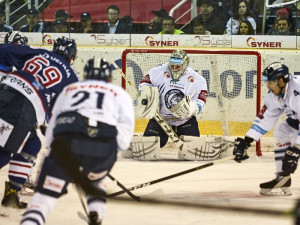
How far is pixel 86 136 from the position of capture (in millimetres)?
3721

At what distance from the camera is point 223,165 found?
6.98 meters

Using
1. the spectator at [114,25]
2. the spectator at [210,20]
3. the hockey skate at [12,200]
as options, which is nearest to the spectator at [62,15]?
the spectator at [114,25]

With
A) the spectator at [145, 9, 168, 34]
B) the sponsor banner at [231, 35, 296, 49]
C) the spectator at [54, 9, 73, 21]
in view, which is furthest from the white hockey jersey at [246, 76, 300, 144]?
the spectator at [54, 9, 73, 21]

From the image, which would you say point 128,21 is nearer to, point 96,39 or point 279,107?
point 96,39

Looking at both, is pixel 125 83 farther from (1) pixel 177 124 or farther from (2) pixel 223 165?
(2) pixel 223 165

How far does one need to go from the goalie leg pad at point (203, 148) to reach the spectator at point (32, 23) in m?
2.43

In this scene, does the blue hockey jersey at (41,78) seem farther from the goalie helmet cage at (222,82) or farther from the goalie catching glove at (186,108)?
the goalie helmet cage at (222,82)

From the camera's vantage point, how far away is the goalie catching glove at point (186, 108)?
22.4 feet

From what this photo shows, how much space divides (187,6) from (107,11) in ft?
2.92

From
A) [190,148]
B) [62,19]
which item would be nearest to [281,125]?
[190,148]

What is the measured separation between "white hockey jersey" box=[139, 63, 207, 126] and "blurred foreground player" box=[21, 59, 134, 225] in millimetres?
3233

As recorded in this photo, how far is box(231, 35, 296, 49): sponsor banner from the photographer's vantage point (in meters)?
8.16

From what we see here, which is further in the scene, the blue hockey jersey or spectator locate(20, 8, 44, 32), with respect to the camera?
spectator locate(20, 8, 44, 32)

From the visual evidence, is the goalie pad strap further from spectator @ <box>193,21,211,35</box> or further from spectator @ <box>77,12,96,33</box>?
spectator @ <box>77,12,96,33</box>
